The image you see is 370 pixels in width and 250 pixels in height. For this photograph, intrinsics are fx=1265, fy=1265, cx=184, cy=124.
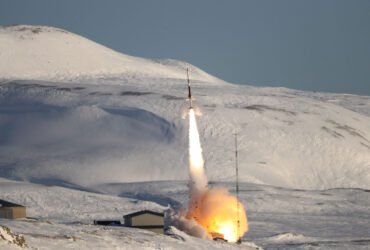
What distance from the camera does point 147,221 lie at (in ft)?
319

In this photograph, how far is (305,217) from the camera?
476 feet

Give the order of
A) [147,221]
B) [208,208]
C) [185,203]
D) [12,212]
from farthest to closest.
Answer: [185,203], [147,221], [208,208], [12,212]

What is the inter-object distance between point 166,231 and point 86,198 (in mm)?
61211

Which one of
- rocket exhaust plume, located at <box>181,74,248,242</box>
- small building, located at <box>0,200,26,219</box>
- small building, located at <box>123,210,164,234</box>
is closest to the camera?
small building, located at <box>0,200,26,219</box>

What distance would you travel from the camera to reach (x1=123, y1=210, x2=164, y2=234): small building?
95.2m

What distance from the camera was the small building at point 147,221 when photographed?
95.2 metres

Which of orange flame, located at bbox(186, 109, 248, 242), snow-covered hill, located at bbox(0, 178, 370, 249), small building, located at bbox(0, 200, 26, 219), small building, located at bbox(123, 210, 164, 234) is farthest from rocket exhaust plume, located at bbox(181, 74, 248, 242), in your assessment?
small building, located at bbox(0, 200, 26, 219)

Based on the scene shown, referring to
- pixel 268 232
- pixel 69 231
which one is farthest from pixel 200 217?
pixel 268 232

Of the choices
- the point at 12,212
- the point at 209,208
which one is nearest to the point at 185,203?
the point at 209,208

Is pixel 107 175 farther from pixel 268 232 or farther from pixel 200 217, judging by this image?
pixel 200 217

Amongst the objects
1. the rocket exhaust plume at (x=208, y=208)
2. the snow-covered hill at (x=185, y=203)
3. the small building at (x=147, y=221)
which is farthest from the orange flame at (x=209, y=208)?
the small building at (x=147, y=221)

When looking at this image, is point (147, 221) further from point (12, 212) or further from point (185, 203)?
point (185, 203)

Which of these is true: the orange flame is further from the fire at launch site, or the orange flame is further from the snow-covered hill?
the snow-covered hill

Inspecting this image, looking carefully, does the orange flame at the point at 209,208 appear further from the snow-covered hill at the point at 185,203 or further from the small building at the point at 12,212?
the small building at the point at 12,212
